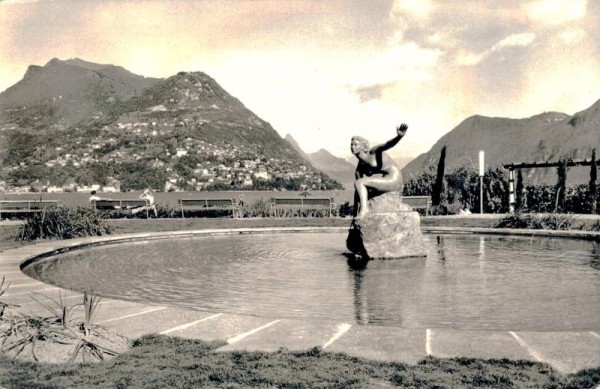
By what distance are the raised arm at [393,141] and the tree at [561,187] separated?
1429cm

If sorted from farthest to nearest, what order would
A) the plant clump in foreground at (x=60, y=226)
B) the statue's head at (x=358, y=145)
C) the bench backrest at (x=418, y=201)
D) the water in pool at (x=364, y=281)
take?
the bench backrest at (x=418, y=201) → the plant clump in foreground at (x=60, y=226) → the statue's head at (x=358, y=145) → the water in pool at (x=364, y=281)

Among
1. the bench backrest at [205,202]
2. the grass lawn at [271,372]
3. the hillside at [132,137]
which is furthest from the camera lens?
the hillside at [132,137]

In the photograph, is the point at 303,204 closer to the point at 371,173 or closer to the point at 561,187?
the point at 561,187

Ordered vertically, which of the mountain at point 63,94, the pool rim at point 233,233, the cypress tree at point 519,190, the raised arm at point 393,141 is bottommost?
the pool rim at point 233,233

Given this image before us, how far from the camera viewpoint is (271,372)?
14.3 feet

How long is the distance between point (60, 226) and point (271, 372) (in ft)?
47.8

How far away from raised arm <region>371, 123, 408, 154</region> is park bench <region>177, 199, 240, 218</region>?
15042mm

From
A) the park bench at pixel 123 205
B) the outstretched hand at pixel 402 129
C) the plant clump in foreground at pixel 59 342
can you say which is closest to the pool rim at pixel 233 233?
the plant clump in foreground at pixel 59 342

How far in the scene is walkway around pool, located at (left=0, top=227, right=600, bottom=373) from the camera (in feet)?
15.6

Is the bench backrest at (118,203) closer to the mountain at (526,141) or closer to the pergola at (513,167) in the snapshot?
the pergola at (513,167)

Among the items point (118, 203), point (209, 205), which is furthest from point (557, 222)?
point (118, 203)

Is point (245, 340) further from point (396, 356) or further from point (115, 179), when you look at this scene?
point (115, 179)

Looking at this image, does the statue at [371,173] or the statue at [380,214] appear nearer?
the statue at [380,214]

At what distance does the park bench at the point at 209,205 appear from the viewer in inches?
1073
